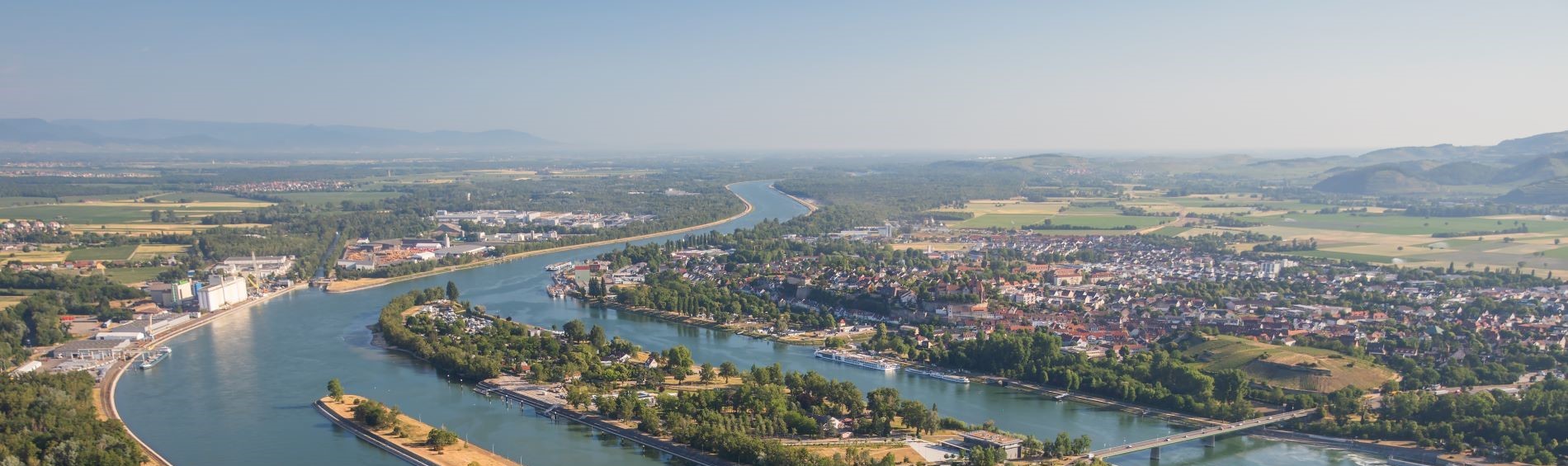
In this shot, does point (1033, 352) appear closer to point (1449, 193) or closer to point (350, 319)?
point (350, 319)

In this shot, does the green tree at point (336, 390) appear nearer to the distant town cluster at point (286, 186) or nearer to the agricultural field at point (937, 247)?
the agricultural field at point (937, 247)

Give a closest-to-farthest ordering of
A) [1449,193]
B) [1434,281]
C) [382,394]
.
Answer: [382,394], [1434,281], [1449,193]

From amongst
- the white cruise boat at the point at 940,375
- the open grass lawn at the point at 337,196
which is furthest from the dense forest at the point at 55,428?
the open grass lawn at the point at 337,196

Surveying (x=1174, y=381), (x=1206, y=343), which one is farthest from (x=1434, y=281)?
(x=1174, y=381)

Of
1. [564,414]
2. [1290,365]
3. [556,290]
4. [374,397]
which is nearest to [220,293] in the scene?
[556,290]

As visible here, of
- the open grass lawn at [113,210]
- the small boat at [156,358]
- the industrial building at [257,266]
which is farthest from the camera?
the open grass lawn at [113,210]

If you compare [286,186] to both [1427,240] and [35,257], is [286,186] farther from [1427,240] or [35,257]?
[1427,240]
